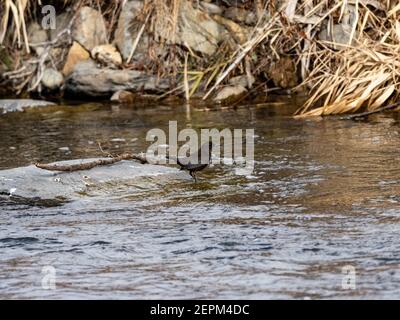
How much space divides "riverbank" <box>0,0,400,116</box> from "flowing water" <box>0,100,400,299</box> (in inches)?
59.5

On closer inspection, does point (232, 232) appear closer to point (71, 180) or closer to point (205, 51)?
point (71, 180)

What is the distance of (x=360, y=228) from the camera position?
475 cm

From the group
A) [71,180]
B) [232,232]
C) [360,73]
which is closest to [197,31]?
[360,73]

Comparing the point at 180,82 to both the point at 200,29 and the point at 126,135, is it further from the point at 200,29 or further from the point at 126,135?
the point at 126,135

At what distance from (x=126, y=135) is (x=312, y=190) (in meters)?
3.15

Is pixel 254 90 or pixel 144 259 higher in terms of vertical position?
pixel 254 90

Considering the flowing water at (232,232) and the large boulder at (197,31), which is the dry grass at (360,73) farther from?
the large boulder at (197,31)

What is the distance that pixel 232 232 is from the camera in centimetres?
482

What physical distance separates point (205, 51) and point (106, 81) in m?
1.24

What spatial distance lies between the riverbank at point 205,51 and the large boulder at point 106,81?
1cm

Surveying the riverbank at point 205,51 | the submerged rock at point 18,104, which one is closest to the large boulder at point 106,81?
the riverbank at point 205,51

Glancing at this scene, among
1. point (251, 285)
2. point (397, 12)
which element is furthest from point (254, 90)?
point (251, 285)

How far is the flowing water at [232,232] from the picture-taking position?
4043 mm

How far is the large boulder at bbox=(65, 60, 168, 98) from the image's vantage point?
10703mm
